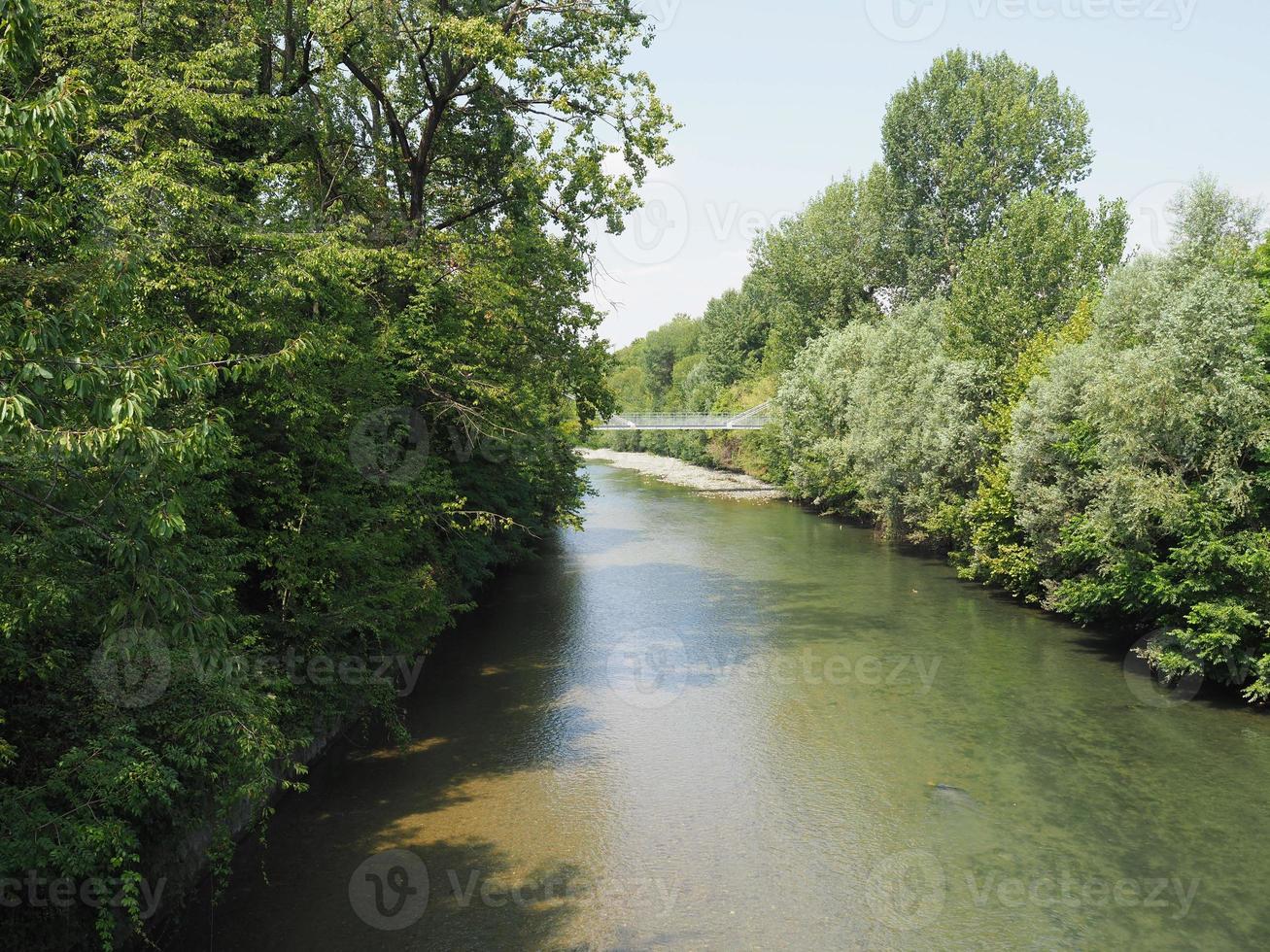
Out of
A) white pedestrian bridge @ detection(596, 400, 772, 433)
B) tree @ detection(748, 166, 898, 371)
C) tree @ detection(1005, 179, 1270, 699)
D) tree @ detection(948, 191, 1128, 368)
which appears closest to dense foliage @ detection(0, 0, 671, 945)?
tree @ detection(1005, 179, 1270, 699)

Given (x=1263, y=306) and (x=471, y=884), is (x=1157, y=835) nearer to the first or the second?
(x=471, y=884)

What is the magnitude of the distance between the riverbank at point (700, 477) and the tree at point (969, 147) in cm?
1471

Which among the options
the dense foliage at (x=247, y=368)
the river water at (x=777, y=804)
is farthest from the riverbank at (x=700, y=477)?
the river water at (x=777, y=804)

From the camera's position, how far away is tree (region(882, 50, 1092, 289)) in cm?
4747

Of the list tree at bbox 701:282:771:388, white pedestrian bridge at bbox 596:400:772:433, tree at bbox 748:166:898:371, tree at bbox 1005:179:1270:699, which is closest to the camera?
tree at bbox 1005:179:1270:699

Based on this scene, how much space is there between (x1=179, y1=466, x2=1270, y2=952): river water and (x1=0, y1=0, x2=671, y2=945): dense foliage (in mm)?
1702

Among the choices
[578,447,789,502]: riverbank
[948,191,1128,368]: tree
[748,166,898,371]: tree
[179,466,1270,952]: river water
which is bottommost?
[179,466,1270,952]: river water

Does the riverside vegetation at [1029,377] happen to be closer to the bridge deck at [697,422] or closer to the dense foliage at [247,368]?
the bridge deck at [697,422]

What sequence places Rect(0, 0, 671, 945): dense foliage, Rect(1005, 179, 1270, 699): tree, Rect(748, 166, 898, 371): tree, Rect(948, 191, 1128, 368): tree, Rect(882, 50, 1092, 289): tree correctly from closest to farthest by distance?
1. Rect(0, 0, 671, 945): dense foliage
2. Rect(1005, 179, 1270, 699): tree
3. Rect(948, 191, 1128, 368): tree
4. Rect(882, 50, 1092, 289): tree
5. Rect(748, 166, 898, 371): tree

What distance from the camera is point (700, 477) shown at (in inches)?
2496

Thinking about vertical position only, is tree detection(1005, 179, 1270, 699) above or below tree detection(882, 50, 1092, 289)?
below

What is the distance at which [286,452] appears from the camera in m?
12.5

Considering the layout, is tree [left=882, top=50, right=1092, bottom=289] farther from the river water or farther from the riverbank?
the river water

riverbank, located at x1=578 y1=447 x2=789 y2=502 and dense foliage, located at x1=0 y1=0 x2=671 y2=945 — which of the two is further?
riverbank, located at x1=578 y1=447 x2=789 y2=502
